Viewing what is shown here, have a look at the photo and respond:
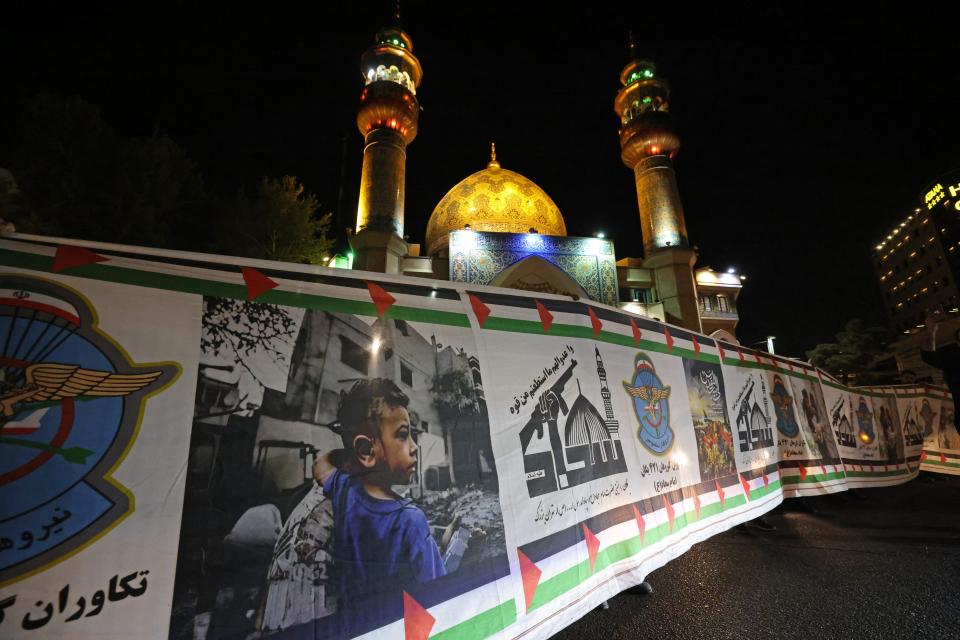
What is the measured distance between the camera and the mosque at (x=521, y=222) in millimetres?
16609

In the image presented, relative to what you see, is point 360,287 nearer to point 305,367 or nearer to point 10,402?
point 305,367

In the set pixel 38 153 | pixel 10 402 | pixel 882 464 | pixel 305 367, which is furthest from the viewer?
pixel 38 153

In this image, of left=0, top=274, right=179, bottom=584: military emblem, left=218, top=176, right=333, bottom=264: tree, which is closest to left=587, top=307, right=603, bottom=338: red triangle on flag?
left=0, top=274, right=179, bottom=584: military emblem

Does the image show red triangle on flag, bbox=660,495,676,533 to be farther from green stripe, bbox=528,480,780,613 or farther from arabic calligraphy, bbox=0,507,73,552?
arabic calligraphy, bbox=0,507,73,552

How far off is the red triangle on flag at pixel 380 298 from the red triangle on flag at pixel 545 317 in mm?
938

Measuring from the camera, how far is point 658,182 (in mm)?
19922

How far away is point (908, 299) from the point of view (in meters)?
48.1

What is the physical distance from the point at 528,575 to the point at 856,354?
39714mm

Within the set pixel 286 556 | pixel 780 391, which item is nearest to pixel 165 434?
pixel 286 556

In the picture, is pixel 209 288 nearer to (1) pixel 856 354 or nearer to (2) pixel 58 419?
(2) pixel 58 419

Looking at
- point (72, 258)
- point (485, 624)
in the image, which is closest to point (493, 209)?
point (72, 258)

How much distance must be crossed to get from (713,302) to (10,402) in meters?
27.5

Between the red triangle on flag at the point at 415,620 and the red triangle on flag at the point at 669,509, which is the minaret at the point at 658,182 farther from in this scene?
the red triangle on flag at the point at 415,620

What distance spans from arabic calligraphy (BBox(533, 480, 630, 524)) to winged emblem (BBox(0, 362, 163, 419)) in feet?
5.60
